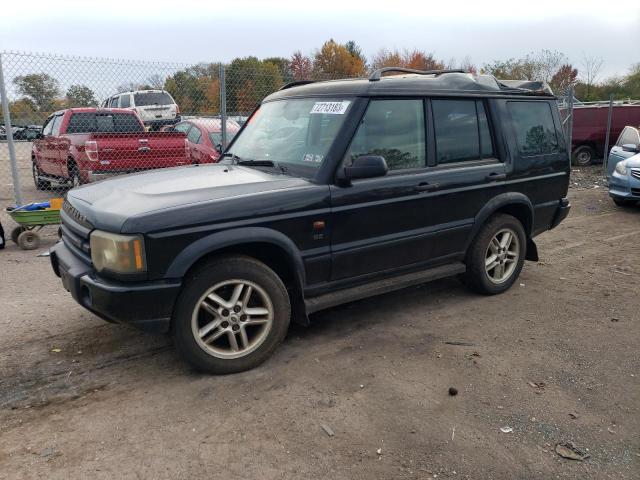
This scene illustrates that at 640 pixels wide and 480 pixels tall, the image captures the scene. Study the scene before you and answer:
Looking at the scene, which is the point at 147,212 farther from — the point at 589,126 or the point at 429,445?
the point at 589,126

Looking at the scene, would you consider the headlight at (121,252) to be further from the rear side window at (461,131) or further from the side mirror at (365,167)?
the rear side window at (461,131)

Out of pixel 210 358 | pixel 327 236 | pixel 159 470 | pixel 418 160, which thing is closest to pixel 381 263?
pixel 327 236

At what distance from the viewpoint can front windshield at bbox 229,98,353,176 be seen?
391cm

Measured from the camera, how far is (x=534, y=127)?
5.15 m

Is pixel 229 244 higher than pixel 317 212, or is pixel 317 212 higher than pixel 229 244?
pixel 317 212

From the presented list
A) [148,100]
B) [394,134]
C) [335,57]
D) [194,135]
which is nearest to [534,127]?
[394,134]

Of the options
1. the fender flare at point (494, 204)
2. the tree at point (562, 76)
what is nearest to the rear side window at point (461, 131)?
the fender flare at point (494, 204)

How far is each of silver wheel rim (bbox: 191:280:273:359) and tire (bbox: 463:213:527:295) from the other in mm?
2207

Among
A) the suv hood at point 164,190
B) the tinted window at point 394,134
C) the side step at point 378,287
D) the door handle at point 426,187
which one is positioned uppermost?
the tinted window at point 394,134

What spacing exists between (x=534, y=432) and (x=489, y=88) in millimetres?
3111

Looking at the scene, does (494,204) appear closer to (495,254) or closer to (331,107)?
(495,254)

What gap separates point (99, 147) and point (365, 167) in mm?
6707

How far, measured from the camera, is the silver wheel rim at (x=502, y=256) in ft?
16.4

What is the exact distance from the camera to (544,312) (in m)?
4.68
